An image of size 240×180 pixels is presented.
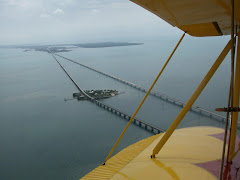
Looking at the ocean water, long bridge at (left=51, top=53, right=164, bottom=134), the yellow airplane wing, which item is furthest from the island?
the yellow airplane wing

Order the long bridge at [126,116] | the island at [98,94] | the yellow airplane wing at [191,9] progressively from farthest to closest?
1. the island at [98,94]
2. the long bridge at [126,116]
3. the yellow airplane wing at [191,9]

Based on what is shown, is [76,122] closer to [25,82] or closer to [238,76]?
[238,76]

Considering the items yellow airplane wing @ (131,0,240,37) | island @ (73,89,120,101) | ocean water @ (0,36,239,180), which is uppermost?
yellow airplane wing @ (131,0,240,37)

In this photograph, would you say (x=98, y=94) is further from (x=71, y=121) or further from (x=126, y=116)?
(x=71, y=121)

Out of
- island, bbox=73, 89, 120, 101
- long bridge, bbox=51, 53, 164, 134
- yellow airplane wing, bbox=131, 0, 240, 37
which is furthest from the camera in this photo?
island, bbox=73, 89, 120, 101

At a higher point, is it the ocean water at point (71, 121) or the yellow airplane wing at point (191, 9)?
the yellow airplane wing at point (191, 9)

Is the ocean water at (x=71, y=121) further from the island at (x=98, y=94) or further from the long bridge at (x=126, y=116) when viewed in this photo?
the island at (x=98, y=94)

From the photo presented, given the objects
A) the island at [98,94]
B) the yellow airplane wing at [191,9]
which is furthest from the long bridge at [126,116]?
the yellow airplane wing at [191,9]

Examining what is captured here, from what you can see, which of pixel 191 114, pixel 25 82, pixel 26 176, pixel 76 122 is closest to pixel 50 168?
pixel 26 176

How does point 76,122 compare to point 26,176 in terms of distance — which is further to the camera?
point 76,122

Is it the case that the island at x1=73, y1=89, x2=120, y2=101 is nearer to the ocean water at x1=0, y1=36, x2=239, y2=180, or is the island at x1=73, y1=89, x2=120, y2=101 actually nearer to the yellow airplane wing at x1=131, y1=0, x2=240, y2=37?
the ocean water at x1=0, y1=36, x2=239, y2=180

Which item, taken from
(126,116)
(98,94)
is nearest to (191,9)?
(126,116)
